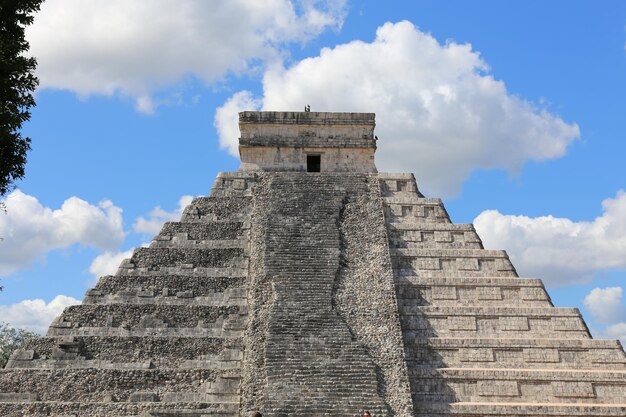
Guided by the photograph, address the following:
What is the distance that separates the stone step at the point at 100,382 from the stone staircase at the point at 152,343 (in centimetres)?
2

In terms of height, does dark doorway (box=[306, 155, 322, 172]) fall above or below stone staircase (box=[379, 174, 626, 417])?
above

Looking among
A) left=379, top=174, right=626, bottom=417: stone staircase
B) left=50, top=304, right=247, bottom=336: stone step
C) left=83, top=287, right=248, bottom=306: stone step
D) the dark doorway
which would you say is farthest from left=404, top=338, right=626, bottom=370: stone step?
the dark doorway

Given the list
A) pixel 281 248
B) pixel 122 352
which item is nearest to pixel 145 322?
pixel 122 352

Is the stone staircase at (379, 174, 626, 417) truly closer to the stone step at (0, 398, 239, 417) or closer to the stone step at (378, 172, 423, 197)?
the stone step at (378, 172, 423, 197)

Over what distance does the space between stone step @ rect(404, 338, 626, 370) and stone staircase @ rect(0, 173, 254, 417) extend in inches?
146

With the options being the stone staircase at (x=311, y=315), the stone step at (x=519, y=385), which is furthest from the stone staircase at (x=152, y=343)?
the stone step at (x=519, y=385)

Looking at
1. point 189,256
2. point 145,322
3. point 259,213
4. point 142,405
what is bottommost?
point 142,405

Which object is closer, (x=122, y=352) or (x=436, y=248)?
(x=122, y=352)

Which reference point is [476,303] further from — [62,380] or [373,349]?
[62,380]

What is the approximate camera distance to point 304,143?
61.9ft

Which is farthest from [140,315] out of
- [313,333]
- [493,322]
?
[493,322]

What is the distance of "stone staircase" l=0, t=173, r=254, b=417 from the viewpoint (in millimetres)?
12617

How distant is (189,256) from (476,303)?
6.34 meters

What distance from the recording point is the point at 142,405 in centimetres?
1250
